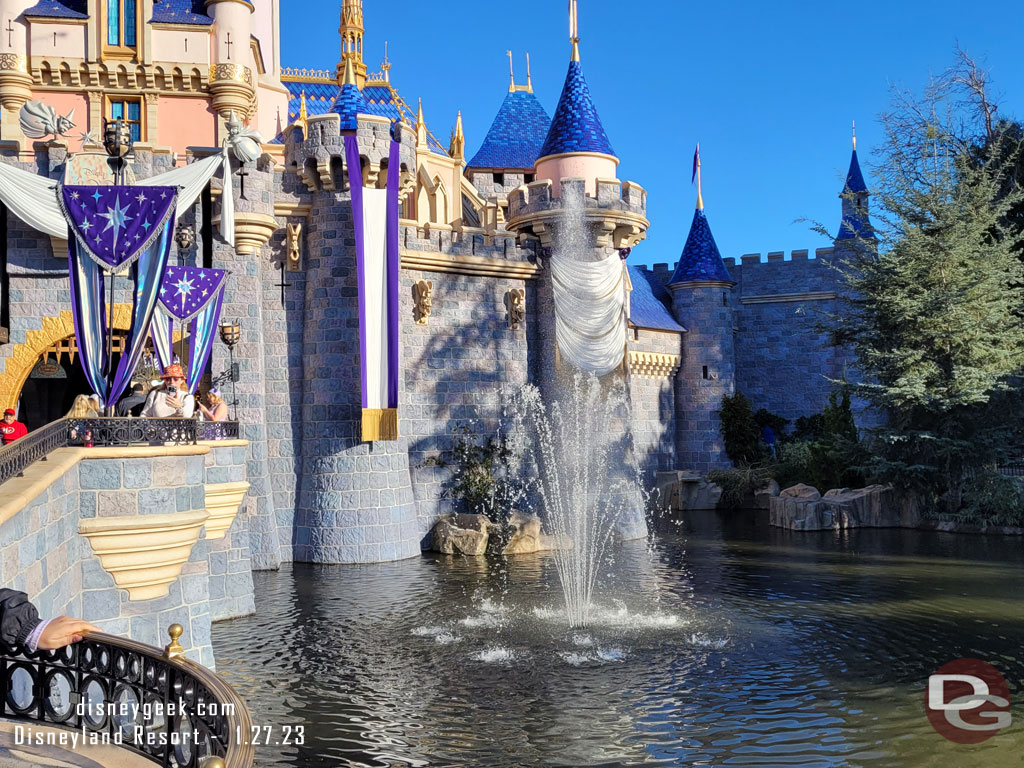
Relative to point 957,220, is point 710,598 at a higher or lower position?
lower

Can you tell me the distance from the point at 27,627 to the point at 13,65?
20.5 m

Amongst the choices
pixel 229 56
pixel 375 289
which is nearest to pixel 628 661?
pixel 375 289

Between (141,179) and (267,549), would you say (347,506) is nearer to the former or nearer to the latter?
(267,549)

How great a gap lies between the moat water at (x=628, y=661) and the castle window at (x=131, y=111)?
460 inches

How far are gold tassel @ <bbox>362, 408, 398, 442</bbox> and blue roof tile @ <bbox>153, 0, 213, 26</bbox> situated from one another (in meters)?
11.0

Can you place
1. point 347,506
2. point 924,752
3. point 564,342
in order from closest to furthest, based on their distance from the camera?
1. point 924,752
2. point 347,506
3. point 564,342

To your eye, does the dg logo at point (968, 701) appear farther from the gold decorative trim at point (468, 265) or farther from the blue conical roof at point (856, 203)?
the blue conical roof at point (856, 203)

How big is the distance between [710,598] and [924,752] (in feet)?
20.2

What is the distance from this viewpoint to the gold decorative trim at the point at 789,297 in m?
33.6

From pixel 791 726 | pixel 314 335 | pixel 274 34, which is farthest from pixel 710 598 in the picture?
pixel 274 34

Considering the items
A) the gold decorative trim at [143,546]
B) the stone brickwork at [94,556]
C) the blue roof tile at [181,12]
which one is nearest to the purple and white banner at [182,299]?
the stone brickwork at [94,556]

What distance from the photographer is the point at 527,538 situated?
61.5ft

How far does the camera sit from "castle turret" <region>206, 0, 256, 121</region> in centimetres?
2197

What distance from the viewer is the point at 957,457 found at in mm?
21922
